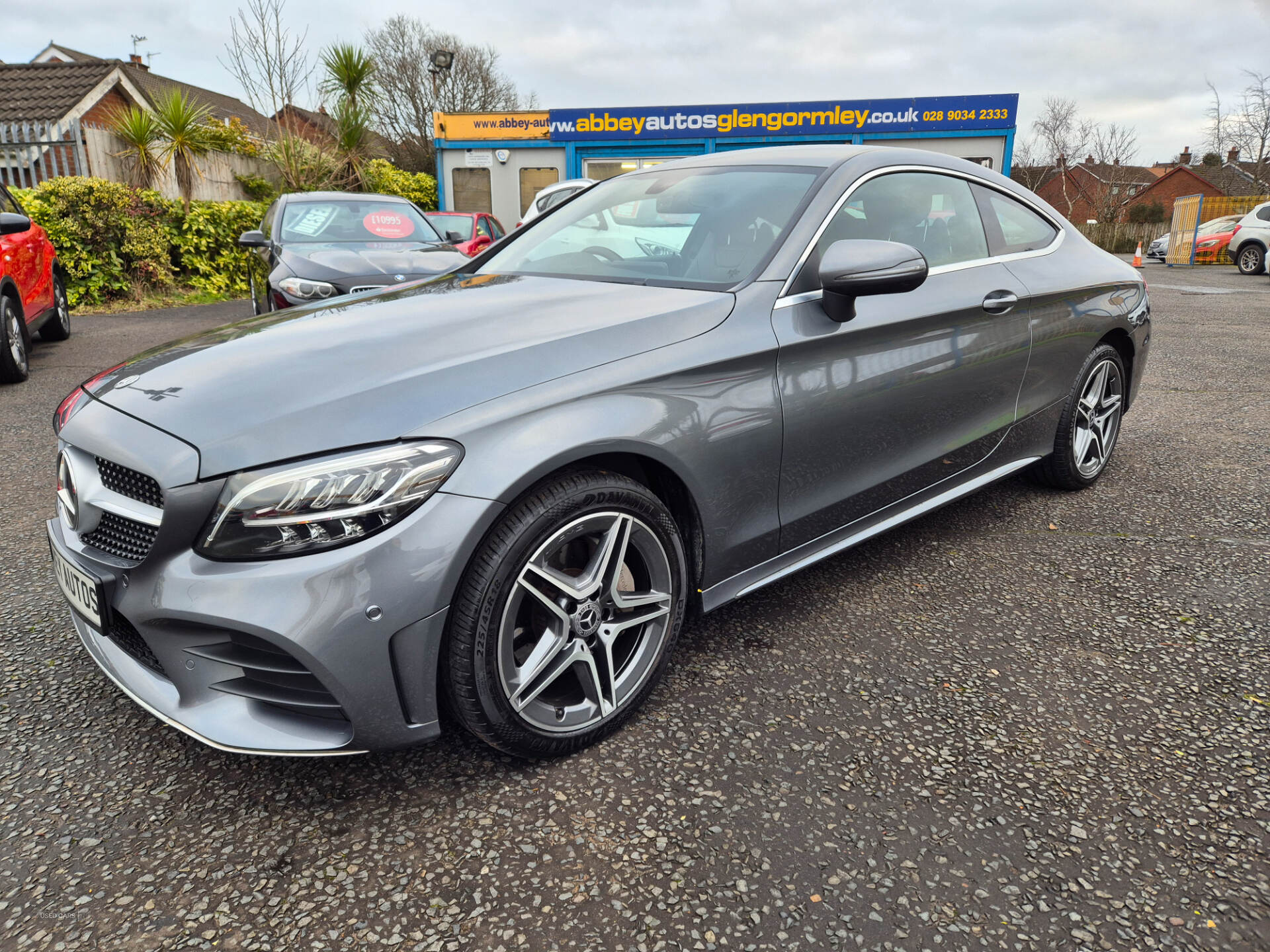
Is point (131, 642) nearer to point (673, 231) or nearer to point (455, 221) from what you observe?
point (673, 231)

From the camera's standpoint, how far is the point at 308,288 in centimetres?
601

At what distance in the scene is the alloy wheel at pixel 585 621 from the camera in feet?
6.37

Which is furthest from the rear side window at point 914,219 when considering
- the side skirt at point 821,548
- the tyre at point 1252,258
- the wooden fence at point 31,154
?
the tyre at point 1252,258

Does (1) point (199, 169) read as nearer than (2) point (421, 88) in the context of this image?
Yes

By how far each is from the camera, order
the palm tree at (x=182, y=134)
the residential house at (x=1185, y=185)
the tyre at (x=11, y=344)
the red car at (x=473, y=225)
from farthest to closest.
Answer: the residential house at (x=1185, y=185), the palm tree at (x=182, y=134), the red car at (x=473, y=225), the tyre at (x=11, y=344)

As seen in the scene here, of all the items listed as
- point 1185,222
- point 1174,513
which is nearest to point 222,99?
point 1185,222

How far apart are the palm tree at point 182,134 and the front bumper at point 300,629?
13973mm

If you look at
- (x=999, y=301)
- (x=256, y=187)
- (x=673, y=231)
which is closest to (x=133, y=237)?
(x=256, y=187)

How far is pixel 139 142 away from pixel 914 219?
1409cm

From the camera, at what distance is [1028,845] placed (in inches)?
71.1

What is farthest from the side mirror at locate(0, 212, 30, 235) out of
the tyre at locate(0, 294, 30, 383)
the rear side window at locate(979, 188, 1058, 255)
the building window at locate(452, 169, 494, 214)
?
the building window at locate(452, 169, 494, 214)

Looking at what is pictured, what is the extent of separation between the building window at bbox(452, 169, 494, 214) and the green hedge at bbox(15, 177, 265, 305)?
329 inches

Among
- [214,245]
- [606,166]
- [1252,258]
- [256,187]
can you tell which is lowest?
[1252,258]

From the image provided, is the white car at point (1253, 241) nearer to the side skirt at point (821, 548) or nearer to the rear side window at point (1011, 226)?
the rear side window at point (1011, 226)
